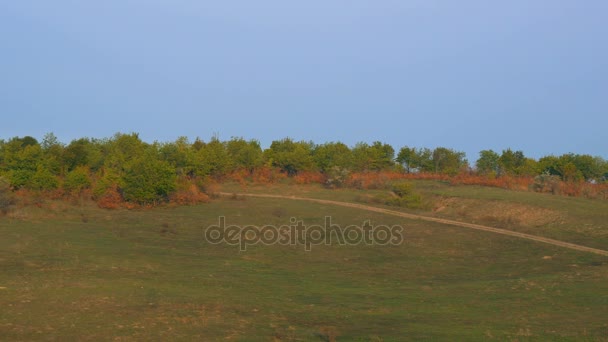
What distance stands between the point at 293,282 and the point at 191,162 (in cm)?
4018

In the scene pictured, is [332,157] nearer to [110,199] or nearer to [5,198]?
[110,199]

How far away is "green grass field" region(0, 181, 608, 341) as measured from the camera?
14320mm

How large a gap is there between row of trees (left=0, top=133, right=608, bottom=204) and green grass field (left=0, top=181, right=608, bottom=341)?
588cm

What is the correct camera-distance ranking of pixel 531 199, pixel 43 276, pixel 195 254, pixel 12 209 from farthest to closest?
pixel 531 199
pixel 12 209
pixel 195 254
pixel 43 276

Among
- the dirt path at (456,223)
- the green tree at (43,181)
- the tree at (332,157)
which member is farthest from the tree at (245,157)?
the green tree at (43,181)

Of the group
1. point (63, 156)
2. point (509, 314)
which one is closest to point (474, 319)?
point (509, 314)

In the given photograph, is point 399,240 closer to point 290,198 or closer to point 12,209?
point 290,198

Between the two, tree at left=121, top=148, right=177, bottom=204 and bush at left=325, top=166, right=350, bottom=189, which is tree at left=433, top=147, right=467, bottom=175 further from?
tree at left=121, top=148, right=177, bottom=204

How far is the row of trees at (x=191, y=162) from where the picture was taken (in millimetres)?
44031

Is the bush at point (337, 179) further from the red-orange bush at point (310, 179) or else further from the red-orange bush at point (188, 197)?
the red-orange bush at point (188, 197)

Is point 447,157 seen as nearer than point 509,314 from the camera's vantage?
No

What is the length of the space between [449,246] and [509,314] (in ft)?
43.6

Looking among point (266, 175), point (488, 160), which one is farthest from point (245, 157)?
point (488, 160)

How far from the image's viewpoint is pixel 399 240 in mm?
31484
